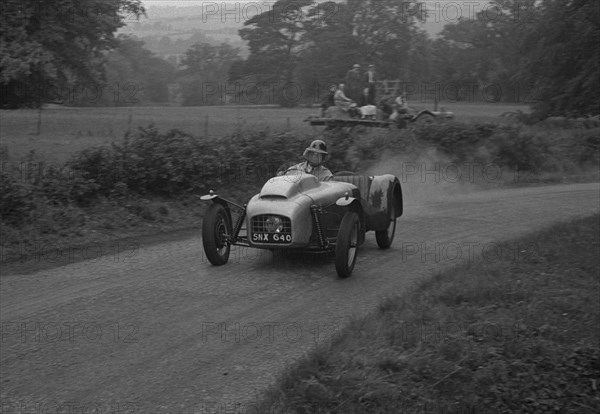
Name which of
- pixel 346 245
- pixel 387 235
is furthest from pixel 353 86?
pixel 346 245

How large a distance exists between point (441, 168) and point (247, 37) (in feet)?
38.8

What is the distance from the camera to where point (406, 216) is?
14367 mm

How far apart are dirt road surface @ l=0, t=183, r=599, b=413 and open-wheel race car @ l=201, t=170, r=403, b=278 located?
13.4 inches

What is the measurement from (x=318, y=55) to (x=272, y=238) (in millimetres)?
21995

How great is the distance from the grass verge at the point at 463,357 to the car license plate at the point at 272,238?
1723mm

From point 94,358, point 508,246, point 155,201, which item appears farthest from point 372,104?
point 94,358

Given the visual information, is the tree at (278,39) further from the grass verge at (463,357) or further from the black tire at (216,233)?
the grass verge at (463,357)

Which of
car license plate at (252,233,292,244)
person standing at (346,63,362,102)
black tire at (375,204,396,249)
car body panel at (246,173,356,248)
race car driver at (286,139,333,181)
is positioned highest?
person standing at (346,63,362,102)

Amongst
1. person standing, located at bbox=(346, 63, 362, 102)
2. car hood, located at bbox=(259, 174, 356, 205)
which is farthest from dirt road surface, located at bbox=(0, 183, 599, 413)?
person standing, located at bbox=(346, 63, 362, 102)

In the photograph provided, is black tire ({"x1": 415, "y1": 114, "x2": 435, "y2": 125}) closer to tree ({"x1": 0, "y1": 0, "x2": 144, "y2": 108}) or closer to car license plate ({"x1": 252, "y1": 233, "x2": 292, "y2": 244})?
tree ({"x1": 0, "y1": 0, "x2": 144, "y2": 108})

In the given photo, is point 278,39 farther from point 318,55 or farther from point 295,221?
point 295,221

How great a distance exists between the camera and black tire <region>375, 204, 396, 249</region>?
11.0 metres

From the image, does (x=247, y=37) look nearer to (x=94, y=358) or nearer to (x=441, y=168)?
(x=441, y=168)

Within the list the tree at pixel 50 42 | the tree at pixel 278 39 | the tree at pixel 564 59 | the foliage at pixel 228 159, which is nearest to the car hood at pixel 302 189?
the foliage at pixel 228 159
